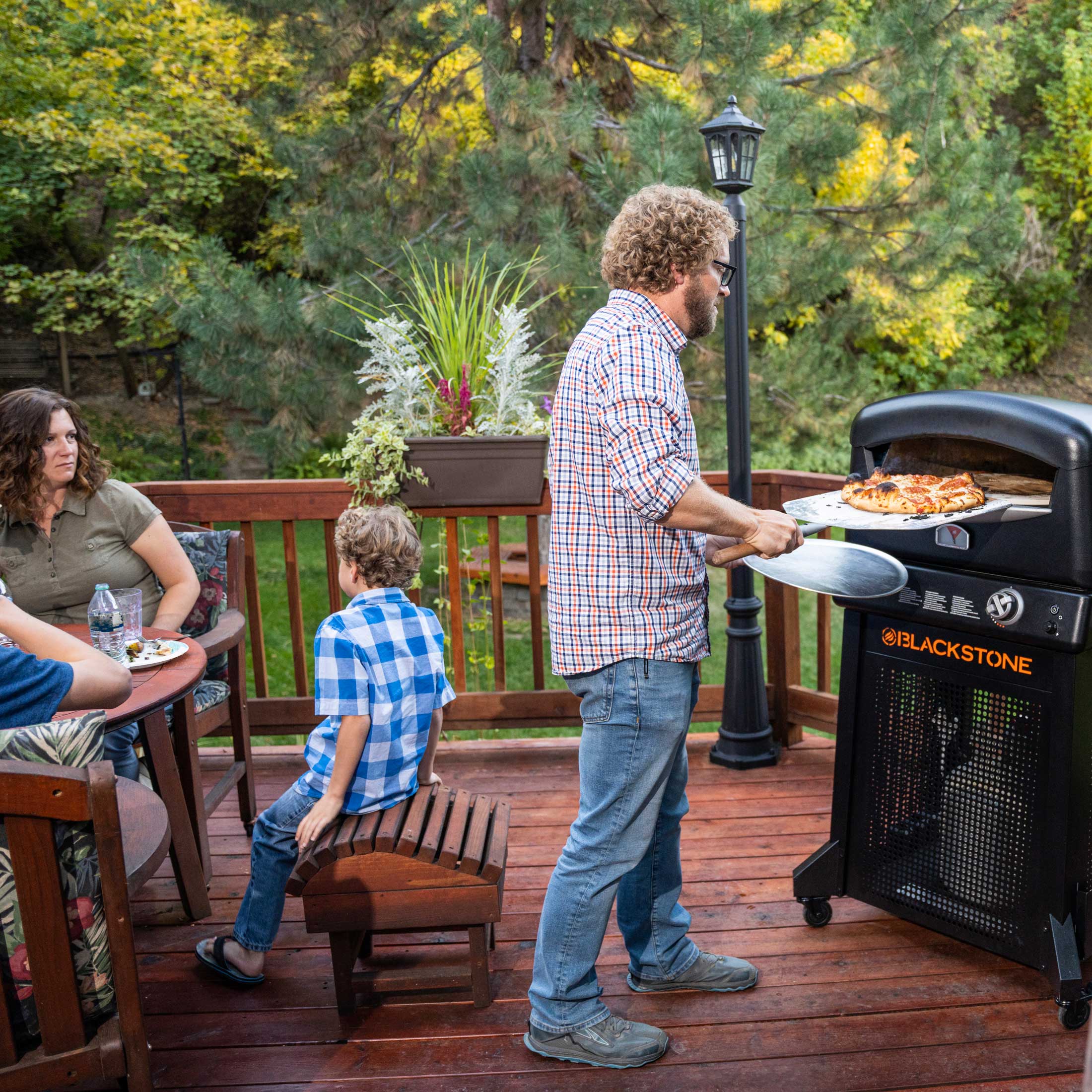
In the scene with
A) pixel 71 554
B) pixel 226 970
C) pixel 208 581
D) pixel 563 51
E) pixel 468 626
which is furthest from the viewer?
pixel 563 51

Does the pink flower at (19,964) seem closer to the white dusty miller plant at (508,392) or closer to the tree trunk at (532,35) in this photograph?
the white dusty miller plant at (508,392)

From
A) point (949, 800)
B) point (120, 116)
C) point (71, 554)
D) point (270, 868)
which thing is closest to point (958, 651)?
point (949, 800)

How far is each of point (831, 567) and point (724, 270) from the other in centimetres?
63

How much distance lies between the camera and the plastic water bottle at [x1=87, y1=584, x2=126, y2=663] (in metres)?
2.39

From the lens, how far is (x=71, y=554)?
2.80 m

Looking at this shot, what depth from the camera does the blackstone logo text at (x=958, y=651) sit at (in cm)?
224

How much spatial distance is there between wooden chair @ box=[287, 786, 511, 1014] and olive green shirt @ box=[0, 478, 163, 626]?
1.01 meters

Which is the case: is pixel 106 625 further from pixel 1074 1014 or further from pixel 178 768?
pixel 1074 1014

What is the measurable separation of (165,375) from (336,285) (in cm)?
716

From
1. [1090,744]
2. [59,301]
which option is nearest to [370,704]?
[1090,744]

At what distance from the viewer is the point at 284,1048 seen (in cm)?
221

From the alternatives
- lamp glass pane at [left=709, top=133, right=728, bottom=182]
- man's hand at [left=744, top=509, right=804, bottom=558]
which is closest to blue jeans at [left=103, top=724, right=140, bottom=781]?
man's hand at [left=744, top=509, right=804, bottom=558]

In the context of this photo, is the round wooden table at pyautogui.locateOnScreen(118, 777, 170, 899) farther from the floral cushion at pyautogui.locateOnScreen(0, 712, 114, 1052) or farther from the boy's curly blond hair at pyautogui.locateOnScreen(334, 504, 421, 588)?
the boy's curly blond hair at pyautogui.locateOnScreen(334, 504, 421, 588)

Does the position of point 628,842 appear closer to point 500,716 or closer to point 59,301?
point 500,716
